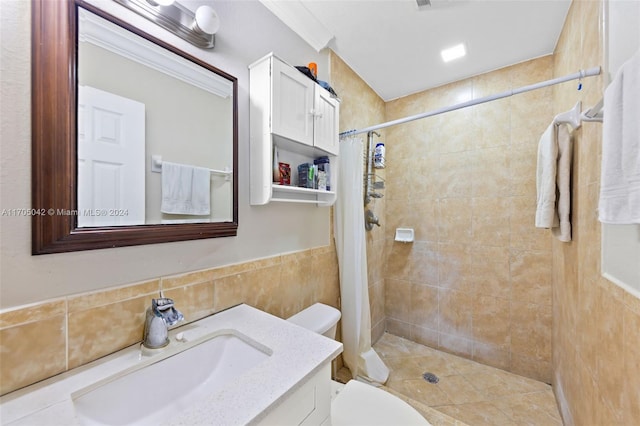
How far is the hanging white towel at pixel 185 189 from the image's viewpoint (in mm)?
913

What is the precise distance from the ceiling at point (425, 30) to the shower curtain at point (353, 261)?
0.68 meters

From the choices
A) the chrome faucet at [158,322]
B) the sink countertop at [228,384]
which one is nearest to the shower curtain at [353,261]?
the sink countertop at [228,384]

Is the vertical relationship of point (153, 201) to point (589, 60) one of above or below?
below

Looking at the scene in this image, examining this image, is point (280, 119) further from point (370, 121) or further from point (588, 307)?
point (588, 307)

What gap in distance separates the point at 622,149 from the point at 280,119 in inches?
45.0

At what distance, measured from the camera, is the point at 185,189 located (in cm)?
97

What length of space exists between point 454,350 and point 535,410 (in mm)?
616

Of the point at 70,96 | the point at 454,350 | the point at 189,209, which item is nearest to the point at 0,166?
the point at 70,96

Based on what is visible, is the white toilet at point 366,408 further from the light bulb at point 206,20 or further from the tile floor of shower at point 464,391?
the light bulb at point 206,20

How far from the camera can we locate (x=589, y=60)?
1.14m

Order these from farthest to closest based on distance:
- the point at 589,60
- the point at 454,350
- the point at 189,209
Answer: the point at 454,350
the point at 589,60
the point at 189,209

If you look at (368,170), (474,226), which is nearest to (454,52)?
(368,170)

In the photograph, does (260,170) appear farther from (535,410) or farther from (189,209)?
(535,410)

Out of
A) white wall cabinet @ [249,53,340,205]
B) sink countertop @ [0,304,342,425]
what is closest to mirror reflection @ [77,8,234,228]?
white wall cabinet @ [249,53,340,205]
